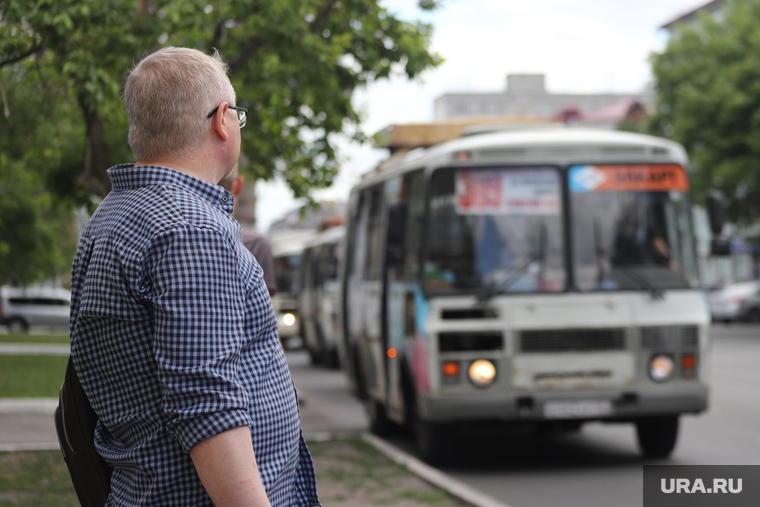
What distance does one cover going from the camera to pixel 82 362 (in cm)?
216

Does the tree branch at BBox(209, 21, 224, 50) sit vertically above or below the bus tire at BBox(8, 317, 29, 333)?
above

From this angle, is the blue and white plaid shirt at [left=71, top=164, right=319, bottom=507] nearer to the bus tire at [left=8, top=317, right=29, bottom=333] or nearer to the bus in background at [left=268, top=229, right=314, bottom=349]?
the bus in background at [left=268, top=229, right=314, bottom=349]

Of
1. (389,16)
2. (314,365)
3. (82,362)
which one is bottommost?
Result: (314,365)

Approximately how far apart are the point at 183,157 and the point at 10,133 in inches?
378

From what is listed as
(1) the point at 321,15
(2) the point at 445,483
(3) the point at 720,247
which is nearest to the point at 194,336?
(2) the point at 445,483

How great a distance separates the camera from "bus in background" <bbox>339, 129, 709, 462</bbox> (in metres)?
8.69

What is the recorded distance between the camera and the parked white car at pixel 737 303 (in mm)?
37241

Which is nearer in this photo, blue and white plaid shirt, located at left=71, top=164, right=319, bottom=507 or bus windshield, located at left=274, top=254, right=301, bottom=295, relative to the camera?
blue and white plaid shirt, located at left=71, top=164, right=319, bottom=507

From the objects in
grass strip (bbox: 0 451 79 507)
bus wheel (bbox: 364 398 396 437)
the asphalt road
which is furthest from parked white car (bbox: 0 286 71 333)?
grass strip (bbox: 0 451 79 507)

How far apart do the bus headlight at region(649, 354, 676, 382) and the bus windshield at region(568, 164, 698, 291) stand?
24.2 inches

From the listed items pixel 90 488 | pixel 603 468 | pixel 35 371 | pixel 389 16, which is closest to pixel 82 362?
pixel 90 488

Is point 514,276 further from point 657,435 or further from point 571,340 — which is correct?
point 657,435

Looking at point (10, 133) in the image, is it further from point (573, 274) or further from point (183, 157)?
point (183, 157)

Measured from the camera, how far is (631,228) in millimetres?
9016
